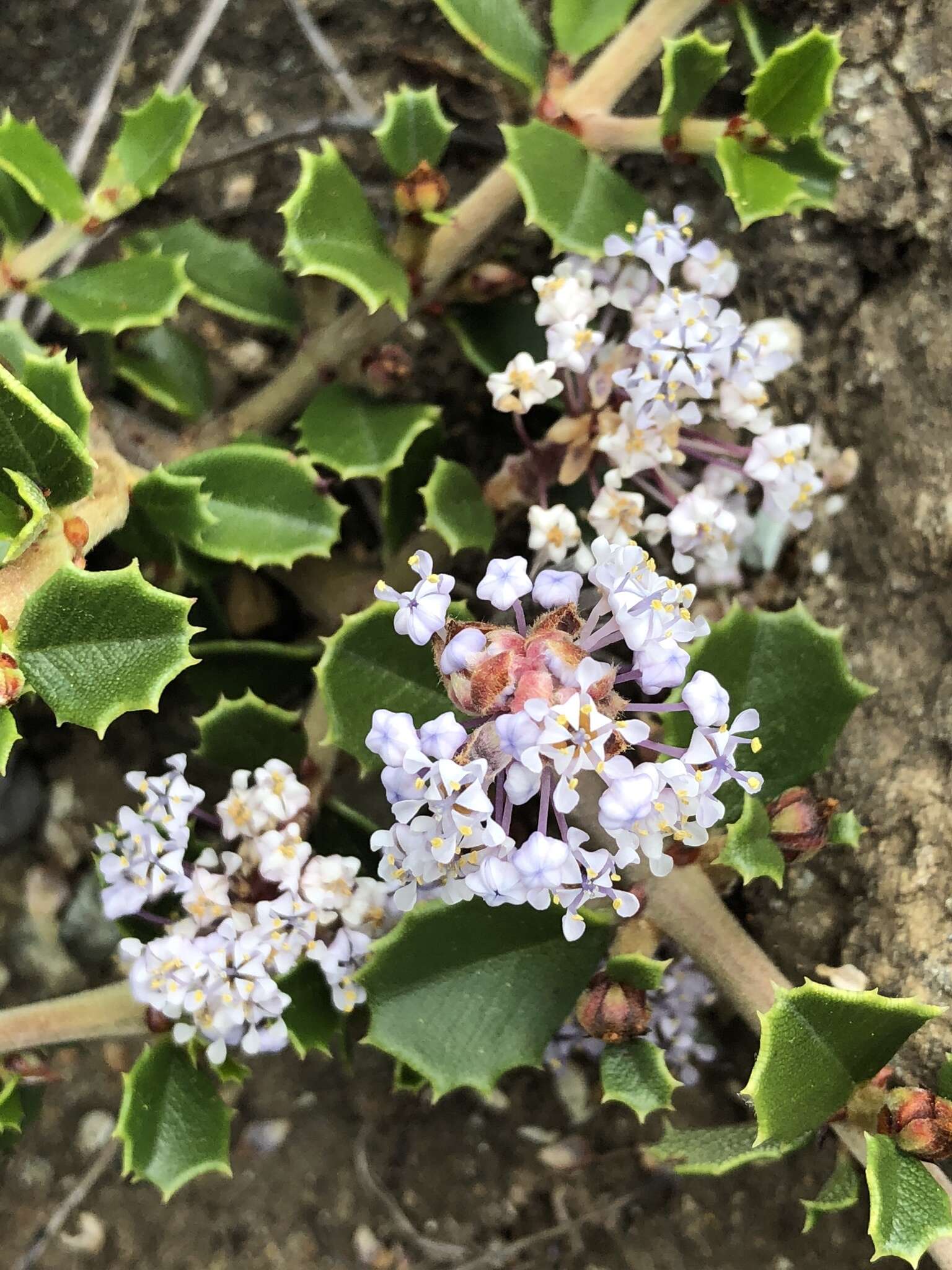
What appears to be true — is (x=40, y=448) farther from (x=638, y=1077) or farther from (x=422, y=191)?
(x=638, y=1077)

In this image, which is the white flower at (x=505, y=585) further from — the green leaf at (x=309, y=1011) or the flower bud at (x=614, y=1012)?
the green leaf at (x=309, y=1011)

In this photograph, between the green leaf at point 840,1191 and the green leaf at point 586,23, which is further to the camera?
the green leaf at point 586,23

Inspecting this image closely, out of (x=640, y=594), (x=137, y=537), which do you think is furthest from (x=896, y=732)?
(x=137, y=537)

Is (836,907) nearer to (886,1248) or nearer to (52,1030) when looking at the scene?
(886,1248)

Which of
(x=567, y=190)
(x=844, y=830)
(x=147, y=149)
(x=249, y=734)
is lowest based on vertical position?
(x=844, y=830)

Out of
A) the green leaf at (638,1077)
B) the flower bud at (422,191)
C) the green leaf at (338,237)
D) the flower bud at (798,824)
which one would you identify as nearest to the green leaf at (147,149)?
the green leaf at (338,237)

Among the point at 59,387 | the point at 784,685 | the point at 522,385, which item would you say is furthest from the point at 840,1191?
the point at 59,387
